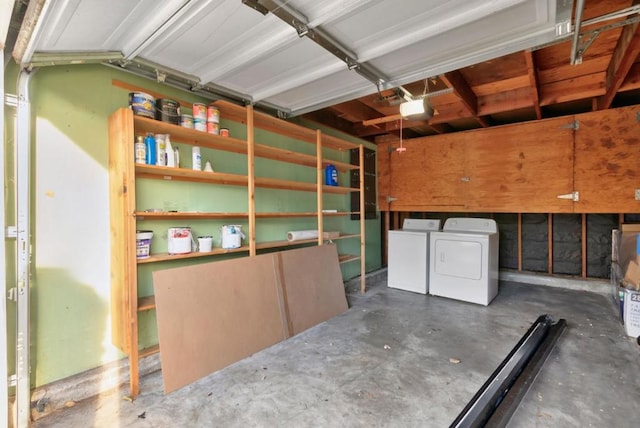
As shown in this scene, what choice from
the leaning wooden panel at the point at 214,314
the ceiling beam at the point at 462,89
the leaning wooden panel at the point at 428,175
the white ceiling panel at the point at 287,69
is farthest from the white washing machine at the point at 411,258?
the white ceiling panel at the point at 287,69

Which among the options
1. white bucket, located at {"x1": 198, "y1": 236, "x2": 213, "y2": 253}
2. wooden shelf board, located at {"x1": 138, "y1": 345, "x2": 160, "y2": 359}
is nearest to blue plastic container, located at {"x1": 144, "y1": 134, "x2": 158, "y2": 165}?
white bucket, located at {"x1": 198, "y1": 236, "x2": 213, "y2": 253}

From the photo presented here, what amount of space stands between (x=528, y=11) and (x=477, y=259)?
268 cm

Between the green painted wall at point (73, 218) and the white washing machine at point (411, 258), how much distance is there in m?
3.00

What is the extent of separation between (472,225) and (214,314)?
341cm

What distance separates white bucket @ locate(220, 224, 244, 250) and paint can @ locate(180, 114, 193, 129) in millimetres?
832

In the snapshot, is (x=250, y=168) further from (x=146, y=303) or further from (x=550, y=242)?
(x=550, y=242)

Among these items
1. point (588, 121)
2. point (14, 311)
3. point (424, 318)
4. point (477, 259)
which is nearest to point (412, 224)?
point (477, 259)

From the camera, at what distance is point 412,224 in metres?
4.52

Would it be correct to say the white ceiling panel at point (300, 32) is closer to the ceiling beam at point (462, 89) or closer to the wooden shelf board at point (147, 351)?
the ceiling beam at point (462, 89)

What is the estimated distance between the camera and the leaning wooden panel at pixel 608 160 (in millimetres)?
3164

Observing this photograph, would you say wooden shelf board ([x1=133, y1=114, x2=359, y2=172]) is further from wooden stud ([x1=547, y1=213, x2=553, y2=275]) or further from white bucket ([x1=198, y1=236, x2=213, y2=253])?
wooden stud ([x1=547, y1=213, x2=553, y2=275])

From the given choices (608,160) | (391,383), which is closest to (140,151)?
(391,383)

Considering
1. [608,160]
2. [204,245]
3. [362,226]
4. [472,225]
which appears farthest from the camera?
[472,225]

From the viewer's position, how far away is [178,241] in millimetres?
2127
